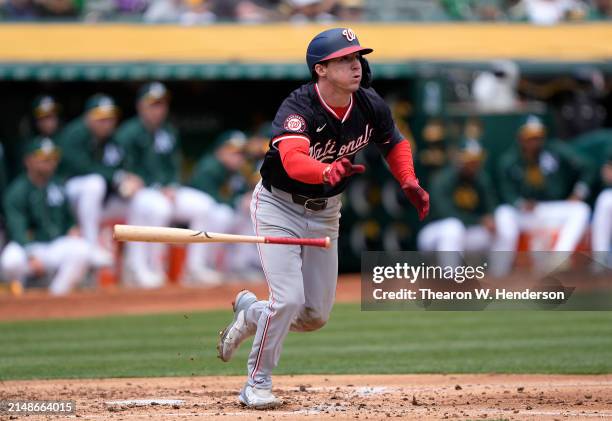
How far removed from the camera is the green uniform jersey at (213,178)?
46.3 ft

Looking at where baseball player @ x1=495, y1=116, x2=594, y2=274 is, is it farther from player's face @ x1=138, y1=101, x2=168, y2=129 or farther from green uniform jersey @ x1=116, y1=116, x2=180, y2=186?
player's face @ x1=138, y1=101, x2=168, y2=129

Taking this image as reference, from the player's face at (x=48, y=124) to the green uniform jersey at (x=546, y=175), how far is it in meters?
5.19

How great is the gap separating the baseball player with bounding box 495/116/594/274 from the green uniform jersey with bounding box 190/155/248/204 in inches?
126

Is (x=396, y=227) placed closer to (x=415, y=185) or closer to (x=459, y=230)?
(x=459, y=230)

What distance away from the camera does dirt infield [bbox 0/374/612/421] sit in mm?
5996

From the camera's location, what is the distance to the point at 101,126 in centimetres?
1334

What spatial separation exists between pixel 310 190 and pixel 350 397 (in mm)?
1255

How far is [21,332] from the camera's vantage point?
10242 mm

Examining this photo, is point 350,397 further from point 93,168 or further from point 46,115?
point 46,115

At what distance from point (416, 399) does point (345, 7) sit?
9375mm

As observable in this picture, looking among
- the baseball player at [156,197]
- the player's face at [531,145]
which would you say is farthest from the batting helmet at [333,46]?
the player's face at [531,145]

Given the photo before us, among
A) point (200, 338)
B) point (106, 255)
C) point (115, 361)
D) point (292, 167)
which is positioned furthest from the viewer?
point (106, 255)

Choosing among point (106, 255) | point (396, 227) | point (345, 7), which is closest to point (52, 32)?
point (106, 255)

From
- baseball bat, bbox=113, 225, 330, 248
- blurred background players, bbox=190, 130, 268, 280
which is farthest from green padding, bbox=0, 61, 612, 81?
baseball bat, bbox=113, 225, 330, 248
